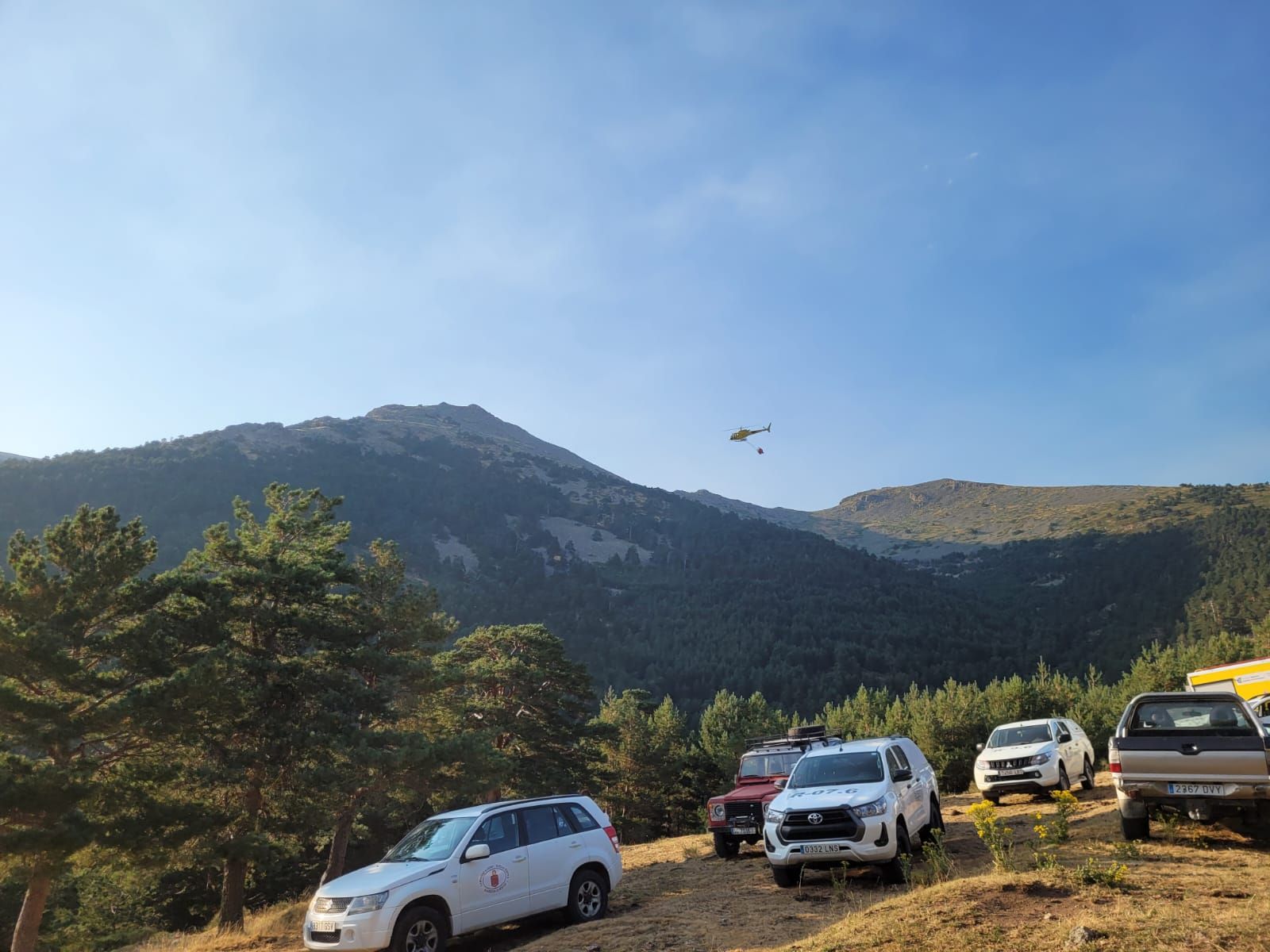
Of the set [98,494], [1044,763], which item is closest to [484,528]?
[98,494]

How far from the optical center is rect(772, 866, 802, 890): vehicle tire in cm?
994

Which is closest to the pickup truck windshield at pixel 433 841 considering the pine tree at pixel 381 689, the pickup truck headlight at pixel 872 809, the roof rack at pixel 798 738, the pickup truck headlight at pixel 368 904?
the pickup truck headlight at pixel 368 904

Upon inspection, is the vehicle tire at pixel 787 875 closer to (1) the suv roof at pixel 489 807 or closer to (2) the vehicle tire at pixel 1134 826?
(1) the suv roof at pixel 489 807

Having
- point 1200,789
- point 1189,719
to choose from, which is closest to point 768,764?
point 1189,719

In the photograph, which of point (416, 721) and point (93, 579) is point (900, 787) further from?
point (416, 721)

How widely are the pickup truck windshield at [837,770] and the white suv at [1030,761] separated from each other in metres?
7.56

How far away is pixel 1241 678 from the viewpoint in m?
21.4

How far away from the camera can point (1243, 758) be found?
8.90 metres

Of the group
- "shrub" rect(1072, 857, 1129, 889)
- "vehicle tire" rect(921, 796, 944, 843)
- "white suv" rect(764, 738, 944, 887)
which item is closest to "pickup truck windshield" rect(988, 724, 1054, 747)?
"vehicle tire" rect(921, 796, 944, 843)

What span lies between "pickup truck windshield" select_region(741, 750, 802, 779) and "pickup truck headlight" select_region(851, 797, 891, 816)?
6.52 meters

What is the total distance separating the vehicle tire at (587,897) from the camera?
32.8 ft

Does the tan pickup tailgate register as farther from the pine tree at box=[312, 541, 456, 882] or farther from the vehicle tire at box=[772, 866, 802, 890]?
the pine tree at box=[312, 541, 456, 882]

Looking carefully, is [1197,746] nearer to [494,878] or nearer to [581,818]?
[581,818]

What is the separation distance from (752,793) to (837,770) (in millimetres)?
4049
